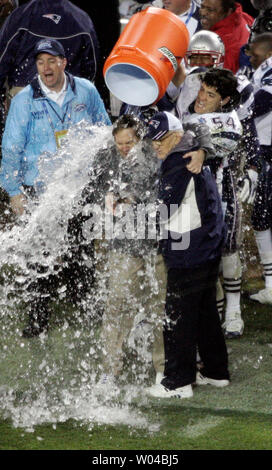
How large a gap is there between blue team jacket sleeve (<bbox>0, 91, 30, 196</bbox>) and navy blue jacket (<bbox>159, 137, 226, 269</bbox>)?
1.28 m

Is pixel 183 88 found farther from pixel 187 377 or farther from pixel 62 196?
pixel 187 377

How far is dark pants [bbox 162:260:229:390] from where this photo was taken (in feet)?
13.6

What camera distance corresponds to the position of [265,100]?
5.55 metres

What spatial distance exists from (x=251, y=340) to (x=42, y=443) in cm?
183

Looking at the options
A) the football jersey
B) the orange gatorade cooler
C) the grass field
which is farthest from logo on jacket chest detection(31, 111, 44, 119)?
the grass field

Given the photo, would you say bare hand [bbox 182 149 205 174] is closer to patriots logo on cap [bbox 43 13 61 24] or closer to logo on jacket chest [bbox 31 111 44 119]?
logo on jacket chest [bbox 31 111 44 119]

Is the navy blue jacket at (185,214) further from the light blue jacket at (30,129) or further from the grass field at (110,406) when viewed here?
the light blue jacket at (30,129)

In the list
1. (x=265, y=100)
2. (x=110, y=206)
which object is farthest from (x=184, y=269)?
(x=265, y=100)

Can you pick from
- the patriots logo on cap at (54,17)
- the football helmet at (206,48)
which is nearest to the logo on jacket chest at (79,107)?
the football helmet at (206,48)

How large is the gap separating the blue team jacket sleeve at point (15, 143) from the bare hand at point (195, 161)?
1.38 meters

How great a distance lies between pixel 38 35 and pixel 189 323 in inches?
105

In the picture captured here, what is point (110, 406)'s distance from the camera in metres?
4.15

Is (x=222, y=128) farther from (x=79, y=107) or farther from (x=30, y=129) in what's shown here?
(x=30, y=129)

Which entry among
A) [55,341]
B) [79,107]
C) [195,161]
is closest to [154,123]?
[195,161]
